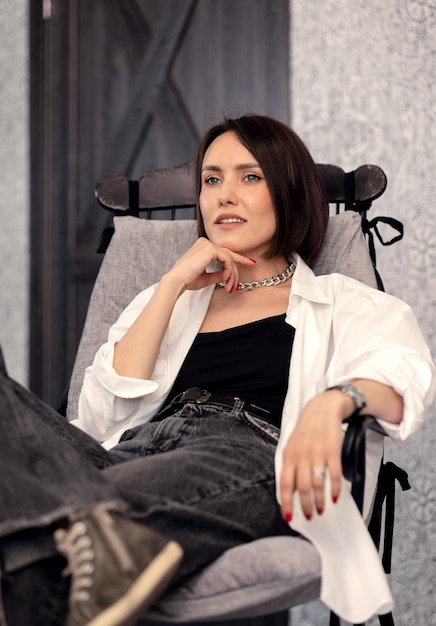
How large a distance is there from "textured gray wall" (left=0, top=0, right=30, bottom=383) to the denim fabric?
5.88ft

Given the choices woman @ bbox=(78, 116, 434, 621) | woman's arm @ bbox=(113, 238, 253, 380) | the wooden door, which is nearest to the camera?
woman @ bbox=(78, 116, 434, 621)

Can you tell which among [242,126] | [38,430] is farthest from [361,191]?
[38,430]

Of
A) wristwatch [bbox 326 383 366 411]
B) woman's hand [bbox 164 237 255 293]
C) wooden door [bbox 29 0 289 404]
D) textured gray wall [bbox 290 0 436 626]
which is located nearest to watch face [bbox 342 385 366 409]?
wristwatch [bbox 326 383 366 411]

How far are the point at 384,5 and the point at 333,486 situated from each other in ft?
5.96

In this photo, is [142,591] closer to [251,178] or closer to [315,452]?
[315,452]

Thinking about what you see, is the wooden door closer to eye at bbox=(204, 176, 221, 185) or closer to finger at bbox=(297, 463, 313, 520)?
eye at bbox=(204, 176, 221, 185)

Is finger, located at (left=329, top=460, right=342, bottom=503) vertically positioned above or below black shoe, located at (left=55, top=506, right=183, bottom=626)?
above

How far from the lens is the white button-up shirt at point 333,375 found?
3.78 feet

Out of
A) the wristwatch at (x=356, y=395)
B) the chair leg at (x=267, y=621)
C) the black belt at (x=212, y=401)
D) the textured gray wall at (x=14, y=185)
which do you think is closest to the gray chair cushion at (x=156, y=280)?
the wristwatch at (x=356, y=395)

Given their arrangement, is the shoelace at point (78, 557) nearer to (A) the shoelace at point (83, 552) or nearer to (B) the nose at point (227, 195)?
(A) the shoelace at point (83, 552)

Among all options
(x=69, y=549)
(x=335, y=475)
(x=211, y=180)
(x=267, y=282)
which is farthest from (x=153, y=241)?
(x=69, y=549)

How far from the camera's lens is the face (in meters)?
1.69

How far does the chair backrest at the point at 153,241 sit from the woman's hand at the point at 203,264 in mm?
260

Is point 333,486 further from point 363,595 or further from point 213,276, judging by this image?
point 213,276
